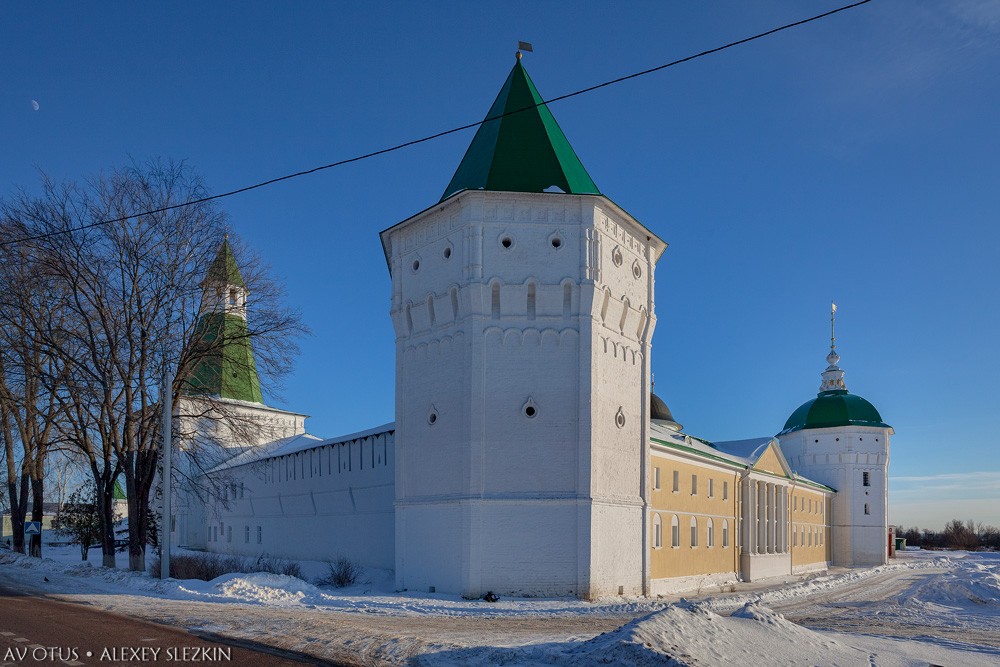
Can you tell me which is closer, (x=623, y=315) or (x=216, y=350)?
(x=623, y=315)

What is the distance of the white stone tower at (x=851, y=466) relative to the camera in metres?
56.5

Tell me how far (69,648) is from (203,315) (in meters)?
14.4

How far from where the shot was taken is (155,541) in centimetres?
3262

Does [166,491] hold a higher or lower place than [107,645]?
higher

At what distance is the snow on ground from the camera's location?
11.0m

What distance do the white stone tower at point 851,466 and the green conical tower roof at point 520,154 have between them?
4166cm

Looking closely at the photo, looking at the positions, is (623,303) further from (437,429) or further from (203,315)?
(203,315)

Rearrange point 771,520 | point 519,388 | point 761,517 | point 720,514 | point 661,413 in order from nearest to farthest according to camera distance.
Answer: point 519,388
point 720,514
point 761,517
point 771,520
point 661,413

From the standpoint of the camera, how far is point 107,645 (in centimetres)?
1119

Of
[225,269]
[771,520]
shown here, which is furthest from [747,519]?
[225,269]

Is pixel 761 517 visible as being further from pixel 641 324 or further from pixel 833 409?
pixel 833 409

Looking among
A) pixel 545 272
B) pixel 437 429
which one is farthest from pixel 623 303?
pixel 437 429

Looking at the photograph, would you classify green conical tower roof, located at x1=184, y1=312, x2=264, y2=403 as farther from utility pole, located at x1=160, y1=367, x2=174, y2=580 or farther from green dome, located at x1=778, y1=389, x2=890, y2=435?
green dome, located at x1=778, y1=389, x2=890, y2=435

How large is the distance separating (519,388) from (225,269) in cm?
961
